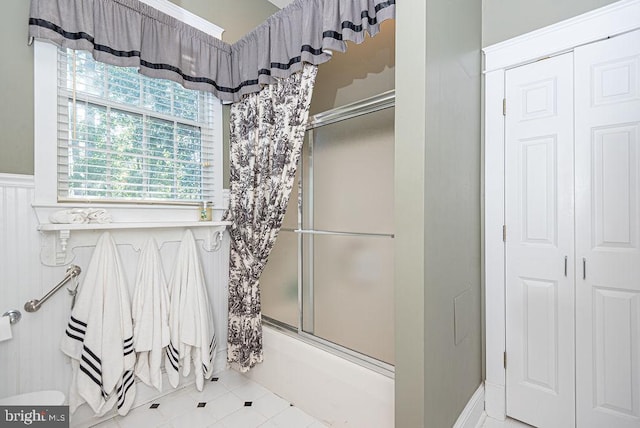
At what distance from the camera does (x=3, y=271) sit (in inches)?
58.2

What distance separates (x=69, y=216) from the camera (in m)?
1.59

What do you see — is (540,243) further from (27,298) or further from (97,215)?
(27,298)

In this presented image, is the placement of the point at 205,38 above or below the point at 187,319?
above

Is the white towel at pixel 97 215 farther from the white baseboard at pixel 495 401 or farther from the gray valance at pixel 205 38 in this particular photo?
the white baseboard at pixel 495 401

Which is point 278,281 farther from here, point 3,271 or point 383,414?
point 3,271

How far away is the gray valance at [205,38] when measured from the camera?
1517mm

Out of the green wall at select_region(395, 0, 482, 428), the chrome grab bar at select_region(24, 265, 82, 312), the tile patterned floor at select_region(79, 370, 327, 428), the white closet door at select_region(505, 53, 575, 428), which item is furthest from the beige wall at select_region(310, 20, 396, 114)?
the tile patterned floor at select_region(79, 370, 327, 428)

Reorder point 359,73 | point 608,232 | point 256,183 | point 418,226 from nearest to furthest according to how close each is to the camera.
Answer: point 418,226 → point 608,232 → point 256,183 → point 359,73

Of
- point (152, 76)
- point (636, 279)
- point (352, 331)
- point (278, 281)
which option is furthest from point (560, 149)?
point (152, 76)

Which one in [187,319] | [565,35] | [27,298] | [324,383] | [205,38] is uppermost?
[205,38]

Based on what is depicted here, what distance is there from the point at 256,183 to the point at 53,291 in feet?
4.22

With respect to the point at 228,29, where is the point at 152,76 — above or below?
below

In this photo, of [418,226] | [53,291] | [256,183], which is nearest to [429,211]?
[418,226]

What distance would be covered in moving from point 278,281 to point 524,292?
1.76 metres
